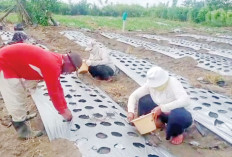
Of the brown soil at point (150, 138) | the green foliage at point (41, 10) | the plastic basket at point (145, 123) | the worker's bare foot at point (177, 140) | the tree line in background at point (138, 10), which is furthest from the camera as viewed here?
the tree line in background at point (138, 10)

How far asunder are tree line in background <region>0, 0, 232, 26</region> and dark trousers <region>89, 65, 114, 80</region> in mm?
9806

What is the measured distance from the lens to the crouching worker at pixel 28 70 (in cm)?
342

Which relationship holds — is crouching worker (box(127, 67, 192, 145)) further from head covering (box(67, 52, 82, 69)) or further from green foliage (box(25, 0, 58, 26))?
green foliage (box(25, 0, 58, 26))

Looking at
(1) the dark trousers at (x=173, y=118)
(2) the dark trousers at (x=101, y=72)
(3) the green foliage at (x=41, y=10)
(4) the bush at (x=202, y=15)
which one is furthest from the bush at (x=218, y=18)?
(1) the dark trousers at (x=173, y=118)

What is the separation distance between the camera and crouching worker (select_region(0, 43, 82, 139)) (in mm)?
3420

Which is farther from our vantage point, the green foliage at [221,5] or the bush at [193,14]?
the green foliage at [221,5]

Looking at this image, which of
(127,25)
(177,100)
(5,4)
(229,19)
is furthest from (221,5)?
(177,100)

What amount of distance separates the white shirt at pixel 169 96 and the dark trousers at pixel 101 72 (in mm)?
2367

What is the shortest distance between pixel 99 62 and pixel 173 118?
2.85m

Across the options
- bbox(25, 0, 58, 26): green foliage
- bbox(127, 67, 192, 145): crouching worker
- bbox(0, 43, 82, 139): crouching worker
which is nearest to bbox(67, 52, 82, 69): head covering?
bbox(0, 43, 82, 139): crouching worker

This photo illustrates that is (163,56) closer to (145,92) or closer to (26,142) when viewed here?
(145,92)

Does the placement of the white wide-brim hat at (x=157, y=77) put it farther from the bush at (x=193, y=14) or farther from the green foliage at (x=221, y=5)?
the green foliage at (x=221, y=5)

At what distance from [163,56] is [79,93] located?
4.44 m

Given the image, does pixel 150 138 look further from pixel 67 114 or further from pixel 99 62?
pixel 99 62
